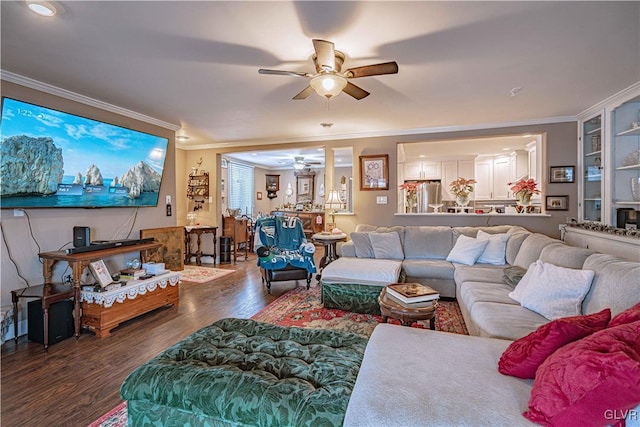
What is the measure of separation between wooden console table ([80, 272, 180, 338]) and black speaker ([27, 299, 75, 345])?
123mm

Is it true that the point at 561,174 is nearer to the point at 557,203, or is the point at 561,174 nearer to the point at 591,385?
the point at 557,203

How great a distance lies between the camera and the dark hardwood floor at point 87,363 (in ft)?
5.90

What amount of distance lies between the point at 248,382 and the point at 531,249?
9.89 ft

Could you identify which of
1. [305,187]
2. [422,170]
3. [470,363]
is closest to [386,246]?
[470,363]

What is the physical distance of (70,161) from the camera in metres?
3.14

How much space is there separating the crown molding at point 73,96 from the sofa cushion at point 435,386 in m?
3.84

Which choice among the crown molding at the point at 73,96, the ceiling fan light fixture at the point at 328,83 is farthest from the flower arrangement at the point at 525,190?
the crown molding at the point at 73,96

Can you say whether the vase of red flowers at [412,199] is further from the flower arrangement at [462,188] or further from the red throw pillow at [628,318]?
the red throw pillow at [628,318]

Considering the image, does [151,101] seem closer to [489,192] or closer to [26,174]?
[26,174]

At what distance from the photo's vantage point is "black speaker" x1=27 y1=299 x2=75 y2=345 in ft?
8.47

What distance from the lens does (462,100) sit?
3.49 m

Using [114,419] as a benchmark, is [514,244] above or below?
above

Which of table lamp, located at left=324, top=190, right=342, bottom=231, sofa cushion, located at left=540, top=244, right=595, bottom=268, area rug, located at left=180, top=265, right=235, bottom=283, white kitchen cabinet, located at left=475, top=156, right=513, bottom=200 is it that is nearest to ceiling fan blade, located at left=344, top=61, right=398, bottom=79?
sofa cushion, located at left=540, top=244, right=595, bottom=268

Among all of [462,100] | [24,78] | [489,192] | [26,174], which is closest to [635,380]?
[462,100]
